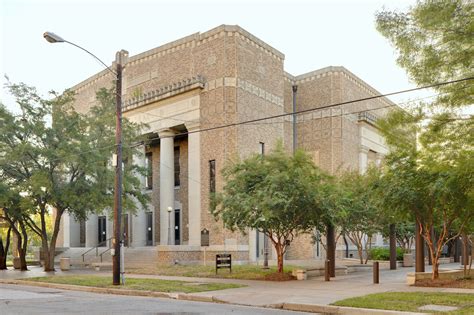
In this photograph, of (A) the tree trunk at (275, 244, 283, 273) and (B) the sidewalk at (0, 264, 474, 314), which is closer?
→ (B) the sidewalk at (0, 264, 474, 314)

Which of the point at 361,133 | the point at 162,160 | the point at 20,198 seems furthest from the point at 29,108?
the point at 361,133

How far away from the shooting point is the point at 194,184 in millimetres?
38250

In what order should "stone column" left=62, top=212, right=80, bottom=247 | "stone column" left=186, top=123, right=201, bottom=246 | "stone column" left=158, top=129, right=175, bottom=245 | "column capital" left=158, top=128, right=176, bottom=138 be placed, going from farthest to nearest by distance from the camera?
"stone column" left=62, top=212, right=80, bottom=247 → "column capital" left=158, top=128, right=176, bottom=138 → "stone column" left=158, top=129, right=175, bottom=245 → "stone column" left=186, top=123, right=201, bottom=246

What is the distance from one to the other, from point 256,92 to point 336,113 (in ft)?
29.9

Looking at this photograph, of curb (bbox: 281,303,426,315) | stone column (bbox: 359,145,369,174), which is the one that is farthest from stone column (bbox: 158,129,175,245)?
curb (bbox: 281,303,426,315)

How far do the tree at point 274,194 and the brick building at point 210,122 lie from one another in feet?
31.9

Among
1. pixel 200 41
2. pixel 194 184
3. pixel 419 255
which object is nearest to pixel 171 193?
pixel 194 184

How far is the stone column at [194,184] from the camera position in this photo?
37562 millimetres

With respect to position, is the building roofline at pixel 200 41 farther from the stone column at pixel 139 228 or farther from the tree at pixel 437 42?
the tree at pixel 437 42

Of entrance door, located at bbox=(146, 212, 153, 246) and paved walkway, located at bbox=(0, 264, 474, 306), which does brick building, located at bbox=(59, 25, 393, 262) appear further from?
paved walkway, located at bbox=(0, 264, 474, 306)

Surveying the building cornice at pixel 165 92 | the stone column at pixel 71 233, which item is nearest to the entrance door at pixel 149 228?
the building cornice at pixel 165 92

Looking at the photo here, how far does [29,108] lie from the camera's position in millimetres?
30734

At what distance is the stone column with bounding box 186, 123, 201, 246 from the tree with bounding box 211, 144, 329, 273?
13.1 m

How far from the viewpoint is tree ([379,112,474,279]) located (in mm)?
17078
